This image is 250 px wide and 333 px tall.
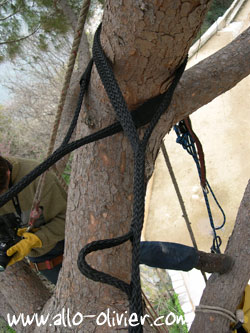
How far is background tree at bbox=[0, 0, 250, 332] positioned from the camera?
25.9 inches

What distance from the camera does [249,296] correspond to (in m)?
1.27

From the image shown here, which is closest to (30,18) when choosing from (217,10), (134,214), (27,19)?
(27,19)

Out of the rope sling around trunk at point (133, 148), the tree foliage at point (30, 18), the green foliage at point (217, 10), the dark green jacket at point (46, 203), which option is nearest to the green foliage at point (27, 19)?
the tree foliage at point (30, 18)

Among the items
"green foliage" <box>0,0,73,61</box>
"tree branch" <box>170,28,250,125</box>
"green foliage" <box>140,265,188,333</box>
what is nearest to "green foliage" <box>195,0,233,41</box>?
"green foliage" <box>0,0,73,61</box>

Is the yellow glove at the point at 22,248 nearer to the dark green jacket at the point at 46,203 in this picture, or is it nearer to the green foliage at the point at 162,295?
the dark green jacket at the point at 46,203

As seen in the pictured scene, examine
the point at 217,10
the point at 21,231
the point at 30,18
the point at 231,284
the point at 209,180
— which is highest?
the point at 217,10

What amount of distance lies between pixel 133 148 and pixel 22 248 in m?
0.88

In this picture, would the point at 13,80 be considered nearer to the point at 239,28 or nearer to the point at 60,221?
the point at 239,28

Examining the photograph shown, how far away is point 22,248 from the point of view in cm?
128

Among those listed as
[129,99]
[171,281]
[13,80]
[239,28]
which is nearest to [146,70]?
[129,99]

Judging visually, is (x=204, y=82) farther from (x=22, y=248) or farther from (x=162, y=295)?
(x=162, y=295)

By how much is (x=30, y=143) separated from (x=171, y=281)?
→ 3.93m

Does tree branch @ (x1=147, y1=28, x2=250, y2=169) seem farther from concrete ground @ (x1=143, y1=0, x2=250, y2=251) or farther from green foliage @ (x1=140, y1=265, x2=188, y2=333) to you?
concrete ground @ (x1=143, y1=0, x2=250, y2=251)

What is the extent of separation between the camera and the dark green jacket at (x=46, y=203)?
1.39 m
